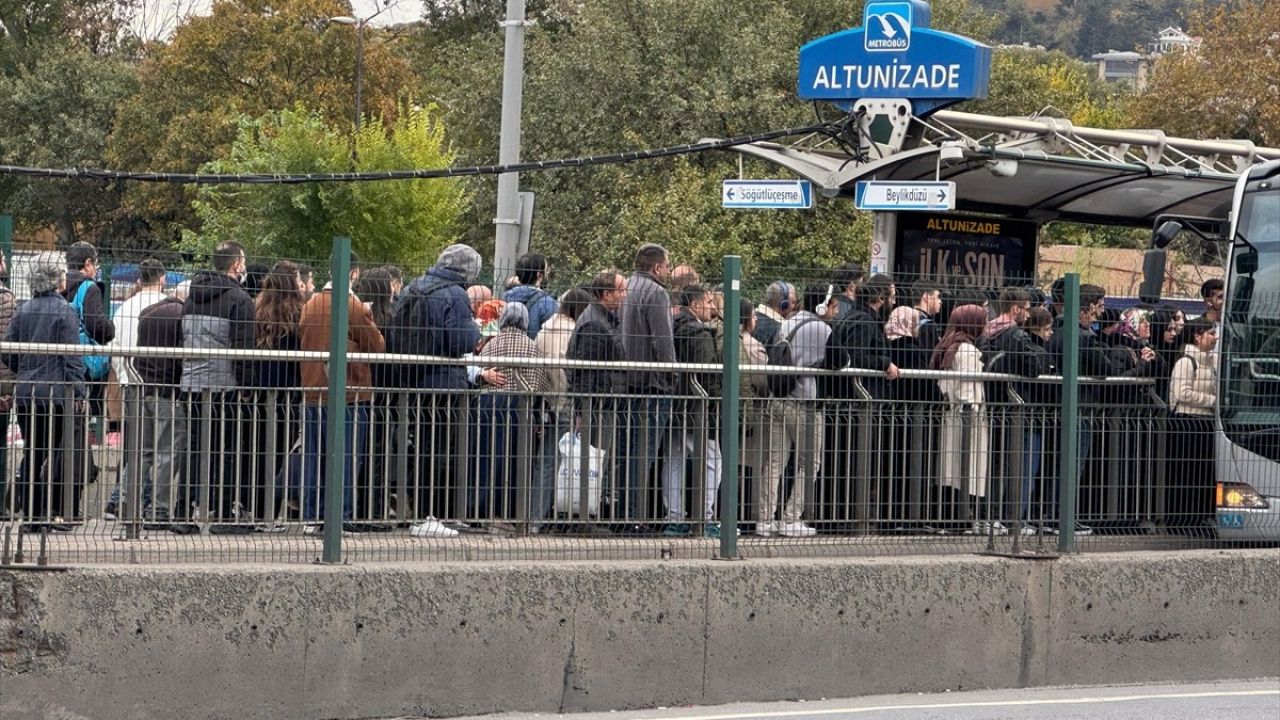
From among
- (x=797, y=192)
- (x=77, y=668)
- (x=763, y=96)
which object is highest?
(x=763, y=96)

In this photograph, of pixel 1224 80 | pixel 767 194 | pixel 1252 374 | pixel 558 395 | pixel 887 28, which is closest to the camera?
pixel 558 395

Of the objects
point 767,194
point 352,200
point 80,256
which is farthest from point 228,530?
point 352,200

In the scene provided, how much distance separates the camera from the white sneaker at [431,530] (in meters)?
8.85

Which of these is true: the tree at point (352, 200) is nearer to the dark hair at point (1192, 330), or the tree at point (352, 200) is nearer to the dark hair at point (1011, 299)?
the dark hair at point (1192, 330)

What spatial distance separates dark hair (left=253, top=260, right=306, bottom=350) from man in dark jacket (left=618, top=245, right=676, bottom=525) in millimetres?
1681

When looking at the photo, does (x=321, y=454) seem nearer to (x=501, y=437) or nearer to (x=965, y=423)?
(x=501, y=437)

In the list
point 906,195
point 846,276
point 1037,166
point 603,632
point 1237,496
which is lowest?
point 603,632

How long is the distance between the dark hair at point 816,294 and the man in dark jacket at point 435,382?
77.4 inches

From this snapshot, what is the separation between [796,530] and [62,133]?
57.8m

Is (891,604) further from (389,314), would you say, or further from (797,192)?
(797,192)

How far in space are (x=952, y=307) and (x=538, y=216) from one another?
25.8 m

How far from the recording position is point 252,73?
174 ft

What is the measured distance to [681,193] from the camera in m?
31.3

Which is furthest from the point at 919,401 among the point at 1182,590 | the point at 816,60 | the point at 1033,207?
the point at 1033,207
